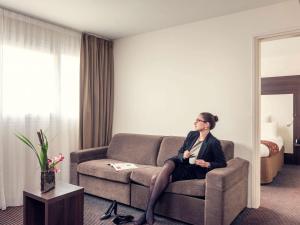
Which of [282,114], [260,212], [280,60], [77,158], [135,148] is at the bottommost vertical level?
[260,212]

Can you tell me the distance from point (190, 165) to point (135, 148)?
1141 millimetres

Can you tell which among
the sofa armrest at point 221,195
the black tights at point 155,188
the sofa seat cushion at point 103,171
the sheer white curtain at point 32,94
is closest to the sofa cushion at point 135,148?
the sofa seat cushion at point 103,171

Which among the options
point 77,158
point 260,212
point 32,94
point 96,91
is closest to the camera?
point 260,212

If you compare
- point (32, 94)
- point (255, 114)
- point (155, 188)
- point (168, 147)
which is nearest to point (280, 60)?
point (255, 114)

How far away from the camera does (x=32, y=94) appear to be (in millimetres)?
3367

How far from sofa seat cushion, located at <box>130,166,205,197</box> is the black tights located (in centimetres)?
9

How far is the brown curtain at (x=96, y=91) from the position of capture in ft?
13.0

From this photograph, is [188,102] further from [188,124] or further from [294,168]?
[294,168]

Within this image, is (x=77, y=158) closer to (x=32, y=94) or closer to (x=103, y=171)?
(x=103, y=171)

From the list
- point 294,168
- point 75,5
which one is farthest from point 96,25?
point 294,168

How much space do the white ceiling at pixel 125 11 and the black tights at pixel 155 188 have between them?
71.2 inches

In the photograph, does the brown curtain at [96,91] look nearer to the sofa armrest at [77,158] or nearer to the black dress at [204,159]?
the sofa armrest at [77,158]

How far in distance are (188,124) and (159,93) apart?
2.17 ft

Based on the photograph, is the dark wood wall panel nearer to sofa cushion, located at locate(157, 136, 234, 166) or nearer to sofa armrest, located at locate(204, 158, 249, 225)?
sofa cushion, located at locate(157, 136, 234, 166)
